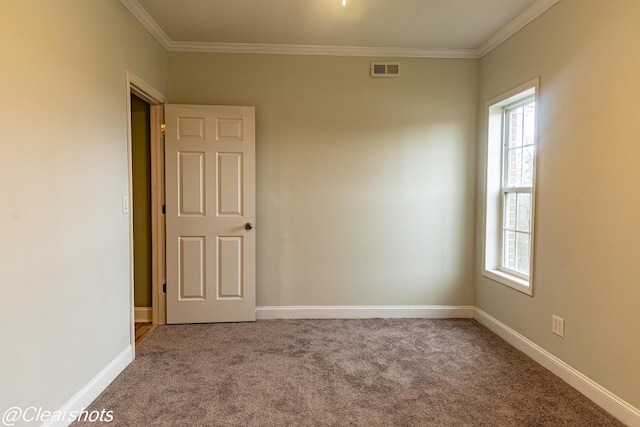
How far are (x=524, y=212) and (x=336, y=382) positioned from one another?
206 cm

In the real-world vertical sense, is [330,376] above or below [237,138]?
below

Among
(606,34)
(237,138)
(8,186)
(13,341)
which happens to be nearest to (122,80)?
(237,138)

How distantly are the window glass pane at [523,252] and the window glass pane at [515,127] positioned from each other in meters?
0.80

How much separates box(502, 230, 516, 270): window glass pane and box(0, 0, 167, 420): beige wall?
3.15m

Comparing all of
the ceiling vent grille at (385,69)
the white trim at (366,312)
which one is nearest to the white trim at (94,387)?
the white trim at (366,312)

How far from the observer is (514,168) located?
3.13m

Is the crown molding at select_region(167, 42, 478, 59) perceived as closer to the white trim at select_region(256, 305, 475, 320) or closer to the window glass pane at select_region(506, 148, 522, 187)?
the window glass pane at select_region(506, 148, 522, 187)

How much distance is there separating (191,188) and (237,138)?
0.63 m

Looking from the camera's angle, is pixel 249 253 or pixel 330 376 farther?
pixel 249 253

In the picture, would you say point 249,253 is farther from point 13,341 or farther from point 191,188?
point 13,341

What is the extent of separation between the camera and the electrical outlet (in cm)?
237

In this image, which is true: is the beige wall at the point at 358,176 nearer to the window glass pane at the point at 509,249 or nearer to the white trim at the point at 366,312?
the white trim at the point at 366,312

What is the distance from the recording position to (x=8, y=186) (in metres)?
1.48

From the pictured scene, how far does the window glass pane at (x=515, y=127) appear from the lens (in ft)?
10.0
